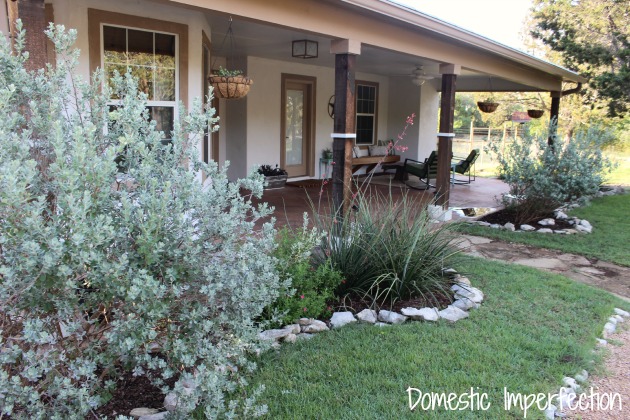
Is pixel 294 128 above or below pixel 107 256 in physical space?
above

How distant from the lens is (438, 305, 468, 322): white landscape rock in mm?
3813

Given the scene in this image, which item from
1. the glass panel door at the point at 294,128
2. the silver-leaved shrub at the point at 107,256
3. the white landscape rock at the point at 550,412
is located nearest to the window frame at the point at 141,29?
the silver-leaved shrub at the point at 107,256

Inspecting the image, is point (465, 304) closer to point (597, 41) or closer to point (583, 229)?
point (583, 229)

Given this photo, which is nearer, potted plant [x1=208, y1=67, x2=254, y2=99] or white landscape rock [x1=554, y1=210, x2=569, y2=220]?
potted plant [x1=208, y1=67, x2=254, y2=99]

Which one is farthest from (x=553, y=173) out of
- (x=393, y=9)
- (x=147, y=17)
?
(x=147, y=17)

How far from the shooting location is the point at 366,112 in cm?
1309

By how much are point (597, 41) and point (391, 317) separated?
35.4ft

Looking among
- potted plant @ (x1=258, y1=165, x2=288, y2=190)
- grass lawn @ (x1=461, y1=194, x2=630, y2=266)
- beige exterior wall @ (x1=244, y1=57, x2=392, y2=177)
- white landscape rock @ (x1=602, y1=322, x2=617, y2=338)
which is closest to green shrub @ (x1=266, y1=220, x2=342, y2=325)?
white landscape rock @ (x1=602, y1=322, x2=617, y2=338)

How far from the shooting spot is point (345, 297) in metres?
3.99

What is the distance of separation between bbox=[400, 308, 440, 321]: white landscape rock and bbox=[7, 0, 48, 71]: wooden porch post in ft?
9.55

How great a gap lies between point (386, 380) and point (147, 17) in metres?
4.14

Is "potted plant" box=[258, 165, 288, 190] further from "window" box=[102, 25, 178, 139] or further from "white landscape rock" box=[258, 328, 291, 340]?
"white landscape rock" box=[258, 328, 291, 340]

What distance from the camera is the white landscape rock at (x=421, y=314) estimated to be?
377 cm

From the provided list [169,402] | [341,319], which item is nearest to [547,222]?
[341,319]
